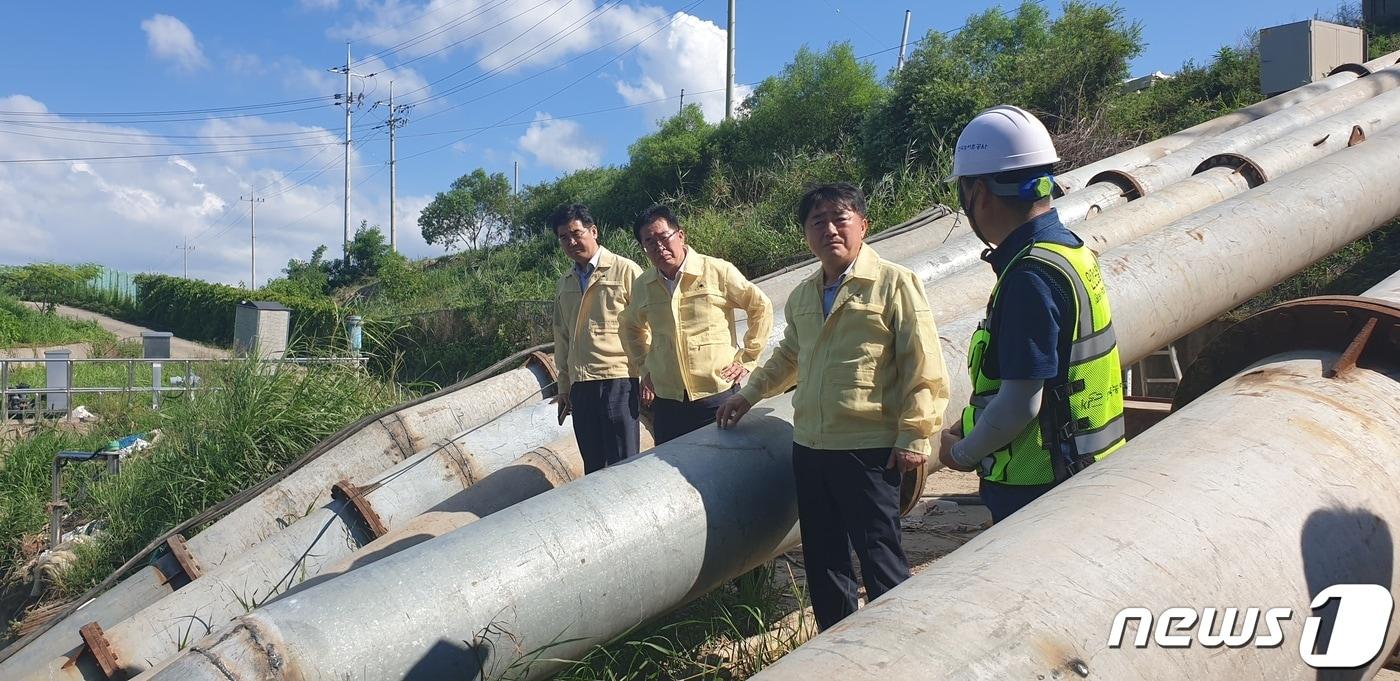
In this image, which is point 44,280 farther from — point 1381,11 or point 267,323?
point 1381,11

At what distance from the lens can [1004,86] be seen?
13.2 m

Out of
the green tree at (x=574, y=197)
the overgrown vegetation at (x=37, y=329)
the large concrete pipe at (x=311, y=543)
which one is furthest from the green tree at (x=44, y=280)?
the large concrete pipe at (x=311, y=543)

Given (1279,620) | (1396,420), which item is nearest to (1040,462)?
(1279,620)

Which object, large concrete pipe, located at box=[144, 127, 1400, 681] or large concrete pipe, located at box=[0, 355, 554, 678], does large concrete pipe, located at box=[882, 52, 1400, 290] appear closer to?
large concrete pipe, located at box=[144, 127, 1400, 681]

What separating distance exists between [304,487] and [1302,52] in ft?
36.6

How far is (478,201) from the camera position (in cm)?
3459

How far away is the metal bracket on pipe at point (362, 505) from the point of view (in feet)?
14.2

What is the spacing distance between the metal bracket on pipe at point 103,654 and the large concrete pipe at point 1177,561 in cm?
308

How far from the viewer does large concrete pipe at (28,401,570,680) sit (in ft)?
12.3

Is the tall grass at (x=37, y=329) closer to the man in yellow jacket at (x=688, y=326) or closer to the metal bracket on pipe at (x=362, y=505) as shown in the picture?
the metal bracket on pipe at (x=362, y=505)

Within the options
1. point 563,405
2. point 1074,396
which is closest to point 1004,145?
point 1074,396

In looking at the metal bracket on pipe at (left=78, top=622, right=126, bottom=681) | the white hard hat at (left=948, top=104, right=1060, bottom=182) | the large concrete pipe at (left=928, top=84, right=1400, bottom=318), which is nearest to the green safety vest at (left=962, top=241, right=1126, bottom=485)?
the white hard hat at (left=948, top=104, right=1060, bottom=182)

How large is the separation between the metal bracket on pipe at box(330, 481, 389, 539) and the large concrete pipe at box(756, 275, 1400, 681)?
9.83 ft

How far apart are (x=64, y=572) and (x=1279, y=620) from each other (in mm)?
7136
